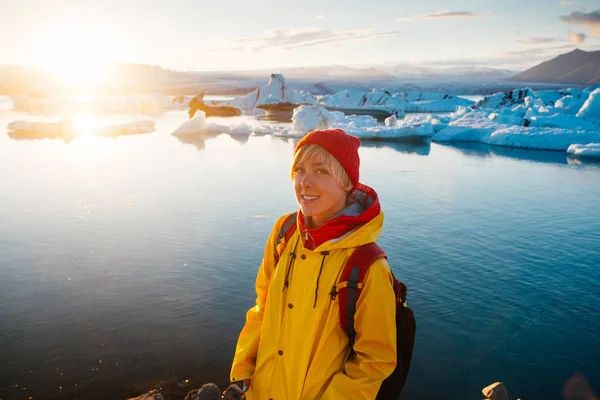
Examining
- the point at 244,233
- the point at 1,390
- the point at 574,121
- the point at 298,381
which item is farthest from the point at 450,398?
the point at 574,121

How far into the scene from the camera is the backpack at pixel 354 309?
5.53 ft

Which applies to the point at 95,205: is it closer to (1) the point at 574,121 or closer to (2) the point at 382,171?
(2) the point at 382,171

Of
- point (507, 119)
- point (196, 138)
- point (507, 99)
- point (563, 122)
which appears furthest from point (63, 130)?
point (507, 99)

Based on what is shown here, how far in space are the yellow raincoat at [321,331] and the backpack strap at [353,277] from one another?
0.02 metres

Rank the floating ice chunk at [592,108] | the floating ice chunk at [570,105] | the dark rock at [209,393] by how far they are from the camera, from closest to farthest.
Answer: the dark rock at [209,393], the floating ice chunk at [592,108], the floating ice chunk at [570,105]

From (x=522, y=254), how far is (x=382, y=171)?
7716 mm

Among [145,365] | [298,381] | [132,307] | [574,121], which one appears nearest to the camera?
[298,381]

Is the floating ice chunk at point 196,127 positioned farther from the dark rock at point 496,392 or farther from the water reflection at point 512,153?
the dark rock at point 496,392

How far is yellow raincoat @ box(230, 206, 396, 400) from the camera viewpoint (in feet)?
5.54

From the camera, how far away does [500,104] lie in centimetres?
3684

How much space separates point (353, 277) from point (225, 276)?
4835 millimetres

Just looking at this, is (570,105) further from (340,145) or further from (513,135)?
(340,145)

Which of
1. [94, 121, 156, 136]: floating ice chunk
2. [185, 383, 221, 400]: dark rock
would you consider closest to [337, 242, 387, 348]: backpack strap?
[185, 383, 221, 400]: dark rock

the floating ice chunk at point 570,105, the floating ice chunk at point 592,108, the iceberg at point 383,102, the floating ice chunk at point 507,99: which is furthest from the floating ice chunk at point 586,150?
the iceberg at point 383,102
